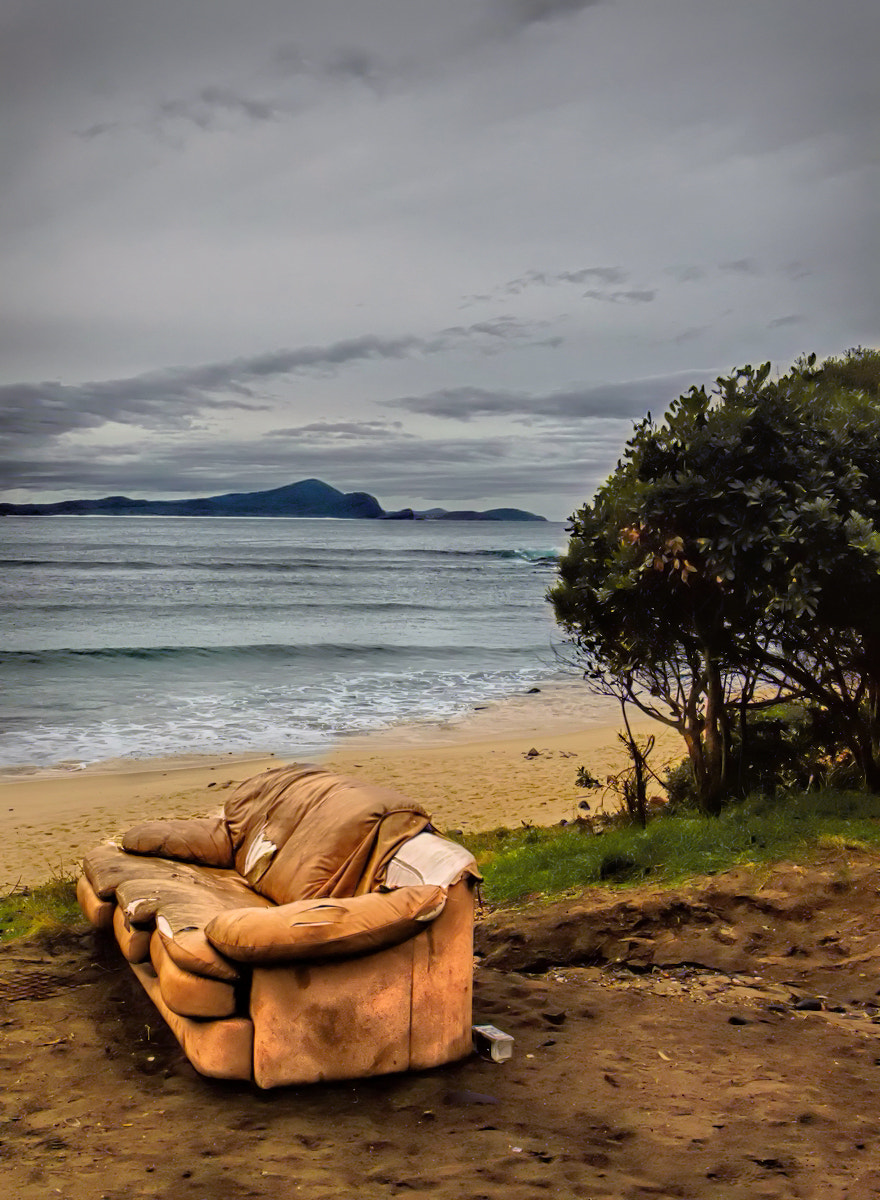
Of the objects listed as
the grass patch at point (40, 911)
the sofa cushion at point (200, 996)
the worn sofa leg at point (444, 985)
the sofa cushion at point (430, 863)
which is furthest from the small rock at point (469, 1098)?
the grass patch at point (40, 911)

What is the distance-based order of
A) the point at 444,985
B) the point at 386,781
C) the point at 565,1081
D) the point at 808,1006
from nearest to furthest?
1. the point at 565,1081
2. the point at 444,985
3. the point at 808,1006
4. the point at 386,781

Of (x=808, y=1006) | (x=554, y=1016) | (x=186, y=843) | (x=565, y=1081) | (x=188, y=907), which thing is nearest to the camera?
(x=565, y=1081)

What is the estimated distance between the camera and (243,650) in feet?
79.0

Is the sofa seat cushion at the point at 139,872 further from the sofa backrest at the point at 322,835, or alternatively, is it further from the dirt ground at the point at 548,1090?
the dirt ground at the point at 548,1090

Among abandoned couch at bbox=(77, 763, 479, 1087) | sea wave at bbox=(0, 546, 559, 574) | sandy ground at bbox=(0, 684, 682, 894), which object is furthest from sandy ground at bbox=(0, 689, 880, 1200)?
sea wave at bbox=(0, 546, 559, 574)

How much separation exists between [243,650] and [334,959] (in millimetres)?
20979

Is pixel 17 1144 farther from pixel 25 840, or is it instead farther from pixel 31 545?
pixel 31 545

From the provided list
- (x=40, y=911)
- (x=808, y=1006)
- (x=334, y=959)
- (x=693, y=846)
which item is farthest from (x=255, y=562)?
(x=334, y=959)

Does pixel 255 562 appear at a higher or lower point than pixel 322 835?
higher

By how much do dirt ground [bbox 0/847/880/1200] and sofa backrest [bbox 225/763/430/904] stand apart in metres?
0.83

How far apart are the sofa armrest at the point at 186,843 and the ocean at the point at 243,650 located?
3633 mm

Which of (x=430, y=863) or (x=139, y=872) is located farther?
(x=139, y=872)

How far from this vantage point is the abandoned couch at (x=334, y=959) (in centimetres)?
359

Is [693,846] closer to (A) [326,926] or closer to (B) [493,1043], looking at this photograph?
(B) [493,1043]
